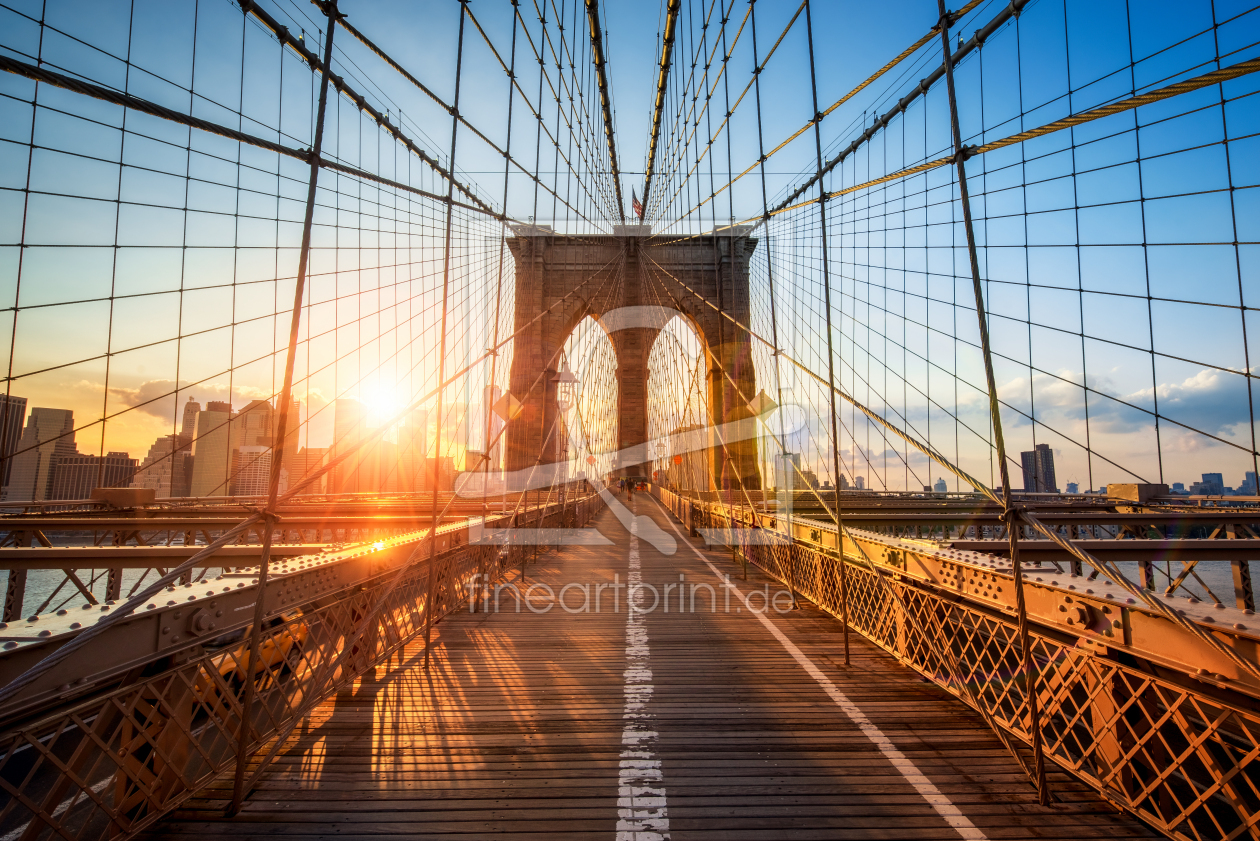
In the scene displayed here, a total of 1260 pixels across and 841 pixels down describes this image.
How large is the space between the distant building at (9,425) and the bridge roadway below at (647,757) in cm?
559

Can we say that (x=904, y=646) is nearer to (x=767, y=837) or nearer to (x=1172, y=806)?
(x=1172, y=806)

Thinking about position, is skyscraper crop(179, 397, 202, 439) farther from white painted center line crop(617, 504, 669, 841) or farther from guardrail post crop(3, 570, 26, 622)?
white painted center line crop(617, 504, 669, 841)

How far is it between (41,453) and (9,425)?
232 inches

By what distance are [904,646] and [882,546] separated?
803mm

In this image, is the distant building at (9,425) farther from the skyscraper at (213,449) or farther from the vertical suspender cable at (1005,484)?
the vertical suspender cable at (1005,484)

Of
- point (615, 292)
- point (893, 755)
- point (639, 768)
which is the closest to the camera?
point (639, 768)

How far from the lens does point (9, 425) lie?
7.02 metres

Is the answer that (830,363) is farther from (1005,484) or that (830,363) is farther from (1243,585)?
(1243,585)

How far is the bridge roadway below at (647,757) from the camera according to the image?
2.58 meters

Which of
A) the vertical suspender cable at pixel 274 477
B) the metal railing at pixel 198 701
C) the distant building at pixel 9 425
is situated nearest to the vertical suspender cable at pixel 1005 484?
the vertical suspender cable at pixel 274 477

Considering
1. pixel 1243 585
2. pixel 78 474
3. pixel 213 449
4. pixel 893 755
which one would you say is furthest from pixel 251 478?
pixel 1243 585

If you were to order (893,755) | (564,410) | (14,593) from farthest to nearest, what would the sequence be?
(564,410), (14,593), (893,755)

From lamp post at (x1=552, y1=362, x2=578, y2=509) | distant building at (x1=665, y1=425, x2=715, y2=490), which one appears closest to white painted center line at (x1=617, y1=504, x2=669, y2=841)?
lamp post at (x1=552, y1=362, x2=578, y2=509)

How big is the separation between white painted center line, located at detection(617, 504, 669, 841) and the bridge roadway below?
1 cm
